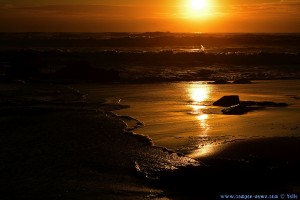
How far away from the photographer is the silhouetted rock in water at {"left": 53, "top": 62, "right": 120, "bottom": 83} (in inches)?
942

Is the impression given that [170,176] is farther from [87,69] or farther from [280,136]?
[87,69]

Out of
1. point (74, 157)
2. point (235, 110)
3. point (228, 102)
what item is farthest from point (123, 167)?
point (228, 102)

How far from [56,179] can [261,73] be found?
22276 mm

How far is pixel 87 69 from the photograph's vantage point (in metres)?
24.9

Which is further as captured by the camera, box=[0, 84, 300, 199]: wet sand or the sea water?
the sea water

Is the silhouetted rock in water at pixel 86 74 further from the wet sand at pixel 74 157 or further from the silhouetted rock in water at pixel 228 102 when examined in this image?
the wet sand at pixel 74 157

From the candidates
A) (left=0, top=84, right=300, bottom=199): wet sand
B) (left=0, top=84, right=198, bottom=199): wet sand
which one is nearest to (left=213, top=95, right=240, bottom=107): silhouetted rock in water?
(left=0, top=84, right=198, bottom=199): wet sand

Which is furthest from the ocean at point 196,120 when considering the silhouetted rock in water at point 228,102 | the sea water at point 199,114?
the silhouetted rock in water at point 228,102

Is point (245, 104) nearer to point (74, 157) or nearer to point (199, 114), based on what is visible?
point (199, 114)

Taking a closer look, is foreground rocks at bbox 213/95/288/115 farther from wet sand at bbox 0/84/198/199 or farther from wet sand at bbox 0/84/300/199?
wet sand at bbox 0/84/300/199

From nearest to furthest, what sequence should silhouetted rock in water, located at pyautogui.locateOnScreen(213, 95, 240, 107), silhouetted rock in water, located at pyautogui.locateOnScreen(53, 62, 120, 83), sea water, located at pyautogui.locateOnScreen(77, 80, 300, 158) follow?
sea water, located at pyautogui.locateOnScreen(77, 80, 300, 158)
silhouetted rock in water, located at pyautogui.locateOnScreen(213, 95, 240, 107)
silhouetted rock in water, located at pyautogui.locateOnScreen(53, 62, 120, 83)

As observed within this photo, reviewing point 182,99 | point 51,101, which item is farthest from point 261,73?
point 51,101

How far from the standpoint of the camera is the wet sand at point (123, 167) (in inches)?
265

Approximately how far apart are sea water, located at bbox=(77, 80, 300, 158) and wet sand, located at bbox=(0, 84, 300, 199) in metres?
0.61
